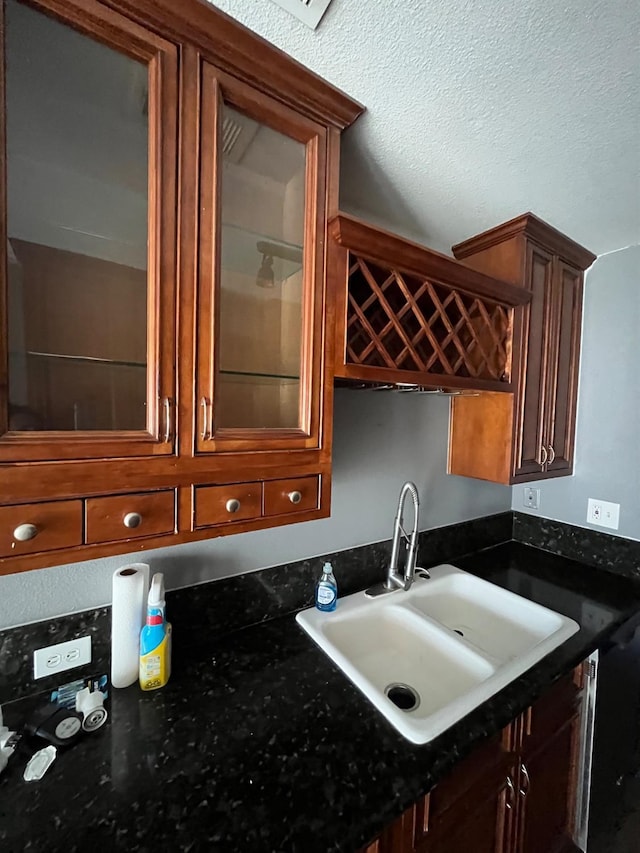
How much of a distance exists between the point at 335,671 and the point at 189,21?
4.82 ft

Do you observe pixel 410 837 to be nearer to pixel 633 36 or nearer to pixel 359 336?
pixel 359 336

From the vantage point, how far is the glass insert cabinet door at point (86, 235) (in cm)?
59

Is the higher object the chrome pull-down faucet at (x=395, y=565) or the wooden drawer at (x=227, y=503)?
the wooden drawer at (x=227, y=503)

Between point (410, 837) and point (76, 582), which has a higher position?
point (76, 582)

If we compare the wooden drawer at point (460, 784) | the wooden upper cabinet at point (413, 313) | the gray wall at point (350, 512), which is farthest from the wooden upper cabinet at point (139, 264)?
the wooden drawer at point (460, 784)

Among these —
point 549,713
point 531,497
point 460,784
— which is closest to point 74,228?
point 460,784

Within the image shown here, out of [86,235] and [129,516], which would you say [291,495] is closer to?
[129,516]

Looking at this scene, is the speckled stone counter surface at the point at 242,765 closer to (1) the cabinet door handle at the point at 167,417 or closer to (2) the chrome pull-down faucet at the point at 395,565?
(2) the chrome pull-down faucet at the point at 395,565

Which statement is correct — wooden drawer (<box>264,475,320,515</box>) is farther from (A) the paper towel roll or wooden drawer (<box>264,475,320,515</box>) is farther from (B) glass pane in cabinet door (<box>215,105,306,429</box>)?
(A) the paper towel roll

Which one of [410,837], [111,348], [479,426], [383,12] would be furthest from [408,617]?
[383,12]

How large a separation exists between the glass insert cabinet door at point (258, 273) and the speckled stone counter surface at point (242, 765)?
2.05 feet

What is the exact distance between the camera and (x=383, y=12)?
0.64 meters

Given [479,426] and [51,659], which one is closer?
[51,659]

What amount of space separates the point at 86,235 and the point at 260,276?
0.34 meters
